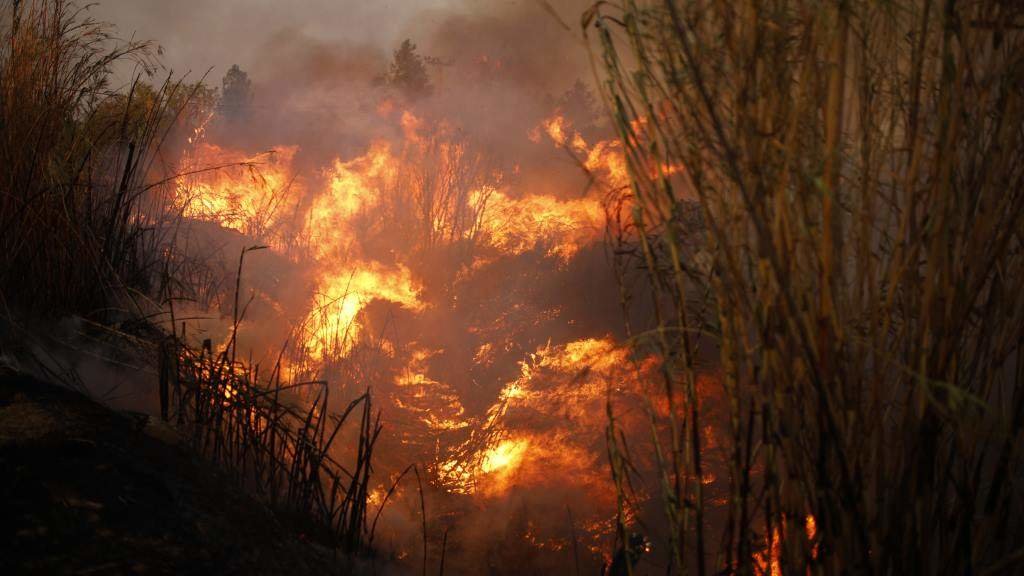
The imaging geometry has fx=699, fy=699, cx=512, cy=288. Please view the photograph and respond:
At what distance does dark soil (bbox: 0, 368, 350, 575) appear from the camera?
1263 millimetres

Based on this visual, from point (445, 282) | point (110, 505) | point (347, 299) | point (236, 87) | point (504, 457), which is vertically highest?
point (236, 87)

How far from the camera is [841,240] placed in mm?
1062

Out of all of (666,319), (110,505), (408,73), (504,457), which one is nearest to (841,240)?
(110,505)

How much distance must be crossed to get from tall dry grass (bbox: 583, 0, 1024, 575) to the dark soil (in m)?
0.95

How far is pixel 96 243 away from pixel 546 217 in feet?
15.5

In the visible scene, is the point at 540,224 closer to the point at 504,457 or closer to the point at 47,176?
the point at 504,457

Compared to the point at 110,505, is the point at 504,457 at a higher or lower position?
lower

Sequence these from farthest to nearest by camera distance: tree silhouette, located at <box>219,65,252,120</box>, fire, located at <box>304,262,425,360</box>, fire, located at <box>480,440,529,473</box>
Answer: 1. tree silhouette, located at <box>219,65,252,120</box>
2. fire, located at <box>304,262,425,360</box>
3. fire, located at <box>480,440,529,473</box>

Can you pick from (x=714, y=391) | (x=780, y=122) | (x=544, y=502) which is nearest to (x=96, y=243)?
(x=544, y=502)

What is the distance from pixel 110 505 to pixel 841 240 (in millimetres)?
1448

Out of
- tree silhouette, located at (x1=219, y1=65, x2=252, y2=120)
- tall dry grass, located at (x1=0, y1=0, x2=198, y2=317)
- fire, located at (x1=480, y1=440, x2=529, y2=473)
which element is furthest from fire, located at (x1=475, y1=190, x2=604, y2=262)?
tree silhouette, located at (x1=219, y1=65, x2=252, y2=120)

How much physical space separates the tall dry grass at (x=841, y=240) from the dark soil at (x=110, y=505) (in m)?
0.95

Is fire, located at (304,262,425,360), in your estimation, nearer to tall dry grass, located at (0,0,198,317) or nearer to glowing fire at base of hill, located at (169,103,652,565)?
glowing fire at base of hill, located at (169,103,652,565)

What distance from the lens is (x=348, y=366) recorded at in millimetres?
4844
